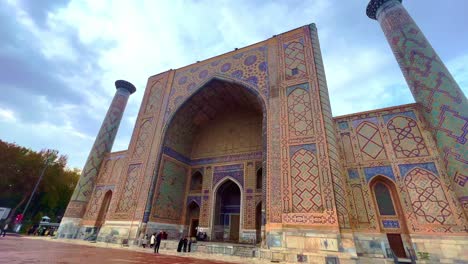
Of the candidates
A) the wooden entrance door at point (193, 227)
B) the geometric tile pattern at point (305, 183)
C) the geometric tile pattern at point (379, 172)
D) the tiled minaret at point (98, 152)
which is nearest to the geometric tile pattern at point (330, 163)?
the geometric tile pattern at point (305, 183)

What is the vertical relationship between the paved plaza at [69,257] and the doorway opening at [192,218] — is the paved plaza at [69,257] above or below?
below

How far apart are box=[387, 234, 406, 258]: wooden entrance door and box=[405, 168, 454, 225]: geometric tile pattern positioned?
0.70m

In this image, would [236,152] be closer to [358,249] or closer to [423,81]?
[358,249]

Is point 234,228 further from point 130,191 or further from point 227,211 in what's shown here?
point 130,191

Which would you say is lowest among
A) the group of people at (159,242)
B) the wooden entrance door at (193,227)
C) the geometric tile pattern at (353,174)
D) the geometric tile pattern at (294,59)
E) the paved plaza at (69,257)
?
the paved plaza at (69,257)

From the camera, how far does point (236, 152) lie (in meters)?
10.2

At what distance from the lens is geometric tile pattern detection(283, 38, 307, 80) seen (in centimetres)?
789

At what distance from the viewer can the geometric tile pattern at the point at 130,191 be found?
27.9ft

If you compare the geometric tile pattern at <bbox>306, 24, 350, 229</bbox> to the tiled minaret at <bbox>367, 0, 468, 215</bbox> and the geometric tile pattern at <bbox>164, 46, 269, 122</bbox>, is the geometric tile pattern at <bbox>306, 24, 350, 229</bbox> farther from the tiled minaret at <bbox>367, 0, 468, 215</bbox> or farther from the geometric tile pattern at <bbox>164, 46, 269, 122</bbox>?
the tiled minaret at <bbox>367, 0, 468, 215</bbox>

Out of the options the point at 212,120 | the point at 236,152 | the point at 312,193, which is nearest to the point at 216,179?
the point at 236,152

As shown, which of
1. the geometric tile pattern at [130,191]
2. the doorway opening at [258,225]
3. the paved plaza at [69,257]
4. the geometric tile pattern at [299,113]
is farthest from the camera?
the geometric tile pattern at [130,191]

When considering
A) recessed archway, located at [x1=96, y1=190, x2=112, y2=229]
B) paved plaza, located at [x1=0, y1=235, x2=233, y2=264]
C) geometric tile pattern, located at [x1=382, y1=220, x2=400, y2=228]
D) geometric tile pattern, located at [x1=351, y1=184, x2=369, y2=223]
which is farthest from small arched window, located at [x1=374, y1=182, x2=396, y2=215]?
recessed archway, located at [x1=96, y1=190, x2=112, y2=229]

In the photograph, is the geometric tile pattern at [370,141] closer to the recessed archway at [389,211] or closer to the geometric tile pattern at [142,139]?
the recessed archway at [389,211]

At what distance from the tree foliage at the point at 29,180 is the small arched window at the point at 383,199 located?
20.0 m
